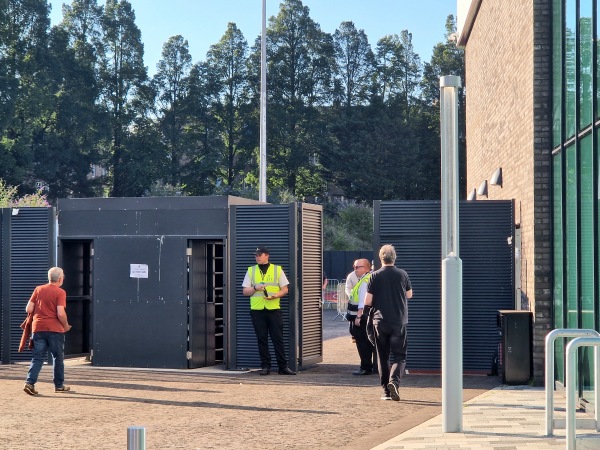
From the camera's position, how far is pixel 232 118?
3179 inches

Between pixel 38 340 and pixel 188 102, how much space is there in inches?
2664

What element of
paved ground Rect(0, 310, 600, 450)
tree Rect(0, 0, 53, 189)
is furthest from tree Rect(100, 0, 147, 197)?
paved ground Rect(0, 310, 600, 450)

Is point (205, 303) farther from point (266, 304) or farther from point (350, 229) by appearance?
point (350, 229)

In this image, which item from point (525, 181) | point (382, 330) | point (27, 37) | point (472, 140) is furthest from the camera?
point (27, 37)

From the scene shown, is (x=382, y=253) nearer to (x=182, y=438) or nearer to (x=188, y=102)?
(x=182, y=438)

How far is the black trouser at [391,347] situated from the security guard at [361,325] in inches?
115

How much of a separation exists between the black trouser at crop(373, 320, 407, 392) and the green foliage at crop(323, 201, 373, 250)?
46.7 meters

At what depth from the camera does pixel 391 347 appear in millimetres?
12750

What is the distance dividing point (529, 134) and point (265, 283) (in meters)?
4.46

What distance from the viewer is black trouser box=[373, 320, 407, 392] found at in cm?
1267

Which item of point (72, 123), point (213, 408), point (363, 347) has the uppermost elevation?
point (72, 123)

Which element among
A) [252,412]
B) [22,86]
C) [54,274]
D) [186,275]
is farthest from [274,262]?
[22,86]

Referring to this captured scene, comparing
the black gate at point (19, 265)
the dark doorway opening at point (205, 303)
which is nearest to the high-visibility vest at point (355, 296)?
the dark doorway opening at point (205, 303)

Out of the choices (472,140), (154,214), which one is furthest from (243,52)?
(154,214)
